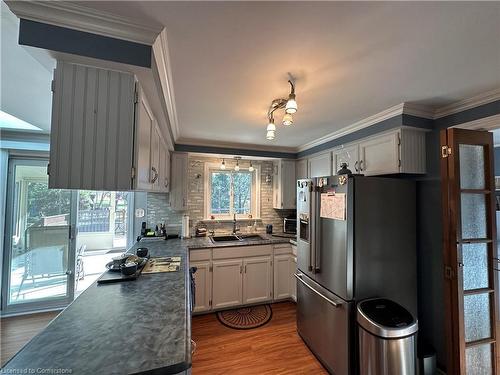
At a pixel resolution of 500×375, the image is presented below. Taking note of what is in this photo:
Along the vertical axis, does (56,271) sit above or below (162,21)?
below

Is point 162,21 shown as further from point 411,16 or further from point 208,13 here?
point 411,16

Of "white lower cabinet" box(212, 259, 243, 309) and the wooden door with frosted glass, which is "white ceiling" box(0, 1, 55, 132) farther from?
the wooden door with frosted glass

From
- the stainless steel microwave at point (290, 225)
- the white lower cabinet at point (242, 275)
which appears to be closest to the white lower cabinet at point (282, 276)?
the white lower cabinet at point (242, 275)

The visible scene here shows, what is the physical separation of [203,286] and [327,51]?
2872 millimetres

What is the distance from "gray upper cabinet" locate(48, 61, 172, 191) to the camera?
109 centimetres

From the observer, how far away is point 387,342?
1.53m

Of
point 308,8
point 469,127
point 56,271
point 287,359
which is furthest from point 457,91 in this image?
point 56,271

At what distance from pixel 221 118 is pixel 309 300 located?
85.4 inches

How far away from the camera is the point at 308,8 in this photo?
3.12 feet

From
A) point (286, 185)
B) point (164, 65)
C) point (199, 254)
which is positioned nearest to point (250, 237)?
point (199, 254)

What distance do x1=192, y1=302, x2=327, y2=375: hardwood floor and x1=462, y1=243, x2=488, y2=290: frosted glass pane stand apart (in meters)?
1.47

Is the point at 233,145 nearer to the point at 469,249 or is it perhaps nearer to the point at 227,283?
the point at 227,283

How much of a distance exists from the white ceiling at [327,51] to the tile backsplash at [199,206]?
5.27ft

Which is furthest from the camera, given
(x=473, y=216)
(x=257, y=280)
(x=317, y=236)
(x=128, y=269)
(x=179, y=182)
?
(x=179, y=182)
